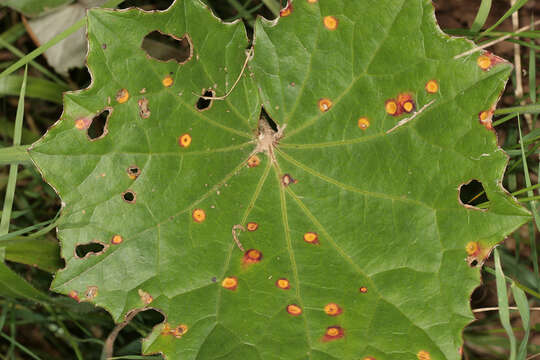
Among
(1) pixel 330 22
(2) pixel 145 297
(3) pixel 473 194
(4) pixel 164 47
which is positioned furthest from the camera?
(4) pixel 164 47

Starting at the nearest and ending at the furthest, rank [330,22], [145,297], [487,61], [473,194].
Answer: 1. [487,61]
2. [330,22]
3. [145,297]
4. [473,194]

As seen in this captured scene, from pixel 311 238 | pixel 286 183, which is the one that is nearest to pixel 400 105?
pixel 286 183

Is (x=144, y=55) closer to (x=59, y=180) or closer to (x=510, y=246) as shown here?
(x=59, y=180)

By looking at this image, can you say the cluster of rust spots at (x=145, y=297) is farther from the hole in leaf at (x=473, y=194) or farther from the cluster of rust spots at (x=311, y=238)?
the hole in leaf at (x=473, y=194)

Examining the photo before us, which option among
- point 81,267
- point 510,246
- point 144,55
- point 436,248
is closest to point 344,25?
point 144,55

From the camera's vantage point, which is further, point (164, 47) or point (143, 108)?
point (164, 47)

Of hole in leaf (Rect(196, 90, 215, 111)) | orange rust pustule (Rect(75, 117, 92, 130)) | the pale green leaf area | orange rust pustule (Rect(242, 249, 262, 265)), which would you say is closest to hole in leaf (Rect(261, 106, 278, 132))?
the pale green leaf area

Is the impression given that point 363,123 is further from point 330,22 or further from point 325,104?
point 330,22

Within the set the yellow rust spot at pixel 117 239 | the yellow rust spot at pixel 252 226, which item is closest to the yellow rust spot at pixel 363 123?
the yellow rust spot at pixel 252 226
